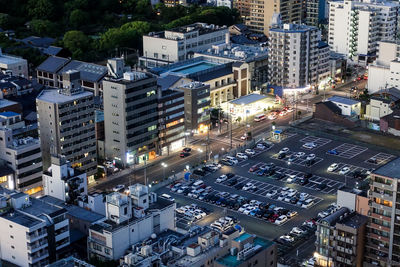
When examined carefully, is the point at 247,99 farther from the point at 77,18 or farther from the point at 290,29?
the point at 77,18

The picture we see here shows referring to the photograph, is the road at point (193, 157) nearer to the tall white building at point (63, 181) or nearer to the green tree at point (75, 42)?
the tall white building at point (63, 181)

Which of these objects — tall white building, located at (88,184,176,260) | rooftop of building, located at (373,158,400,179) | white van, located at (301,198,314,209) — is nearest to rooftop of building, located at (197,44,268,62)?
white van, located at (301,198,314,209)

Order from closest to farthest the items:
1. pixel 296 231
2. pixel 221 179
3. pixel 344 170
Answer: pixel 296 231
pixel 221 179
pixel 344 170

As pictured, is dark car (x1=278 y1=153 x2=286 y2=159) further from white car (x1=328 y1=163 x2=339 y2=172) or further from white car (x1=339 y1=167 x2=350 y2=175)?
white car (x1=339 y1=167 x2=350 y2=175)

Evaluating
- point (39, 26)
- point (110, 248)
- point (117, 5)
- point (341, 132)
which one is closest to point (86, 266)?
point (110, 248)

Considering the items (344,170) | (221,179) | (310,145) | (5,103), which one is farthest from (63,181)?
(310,145)

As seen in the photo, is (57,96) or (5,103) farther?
(5,103)

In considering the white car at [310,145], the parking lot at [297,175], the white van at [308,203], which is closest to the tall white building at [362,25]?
the parking lot at [297,175]
